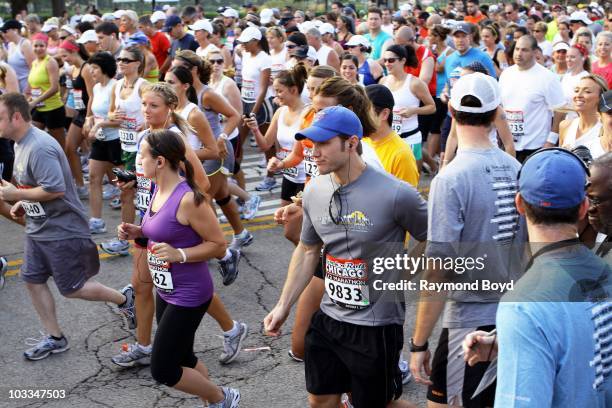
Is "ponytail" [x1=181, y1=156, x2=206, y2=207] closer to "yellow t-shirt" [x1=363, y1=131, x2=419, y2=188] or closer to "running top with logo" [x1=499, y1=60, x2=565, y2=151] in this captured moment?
"yellow t-shirt" [x1=363, y1=131, x2=419, y2=188]

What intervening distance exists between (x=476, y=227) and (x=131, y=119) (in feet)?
16.7

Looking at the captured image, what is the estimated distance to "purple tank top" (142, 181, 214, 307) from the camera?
458 centimetres

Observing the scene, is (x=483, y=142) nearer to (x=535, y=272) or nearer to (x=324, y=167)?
(x=324, y=167)

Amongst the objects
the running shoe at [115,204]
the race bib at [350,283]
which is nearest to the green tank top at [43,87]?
the running shoe at [115,204]

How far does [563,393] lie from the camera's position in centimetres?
210

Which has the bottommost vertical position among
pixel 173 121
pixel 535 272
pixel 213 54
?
pixel 213 54

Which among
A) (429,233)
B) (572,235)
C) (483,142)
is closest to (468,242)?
(429,233)

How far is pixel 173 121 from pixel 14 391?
6.93 feet

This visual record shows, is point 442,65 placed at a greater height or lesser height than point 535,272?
lesser

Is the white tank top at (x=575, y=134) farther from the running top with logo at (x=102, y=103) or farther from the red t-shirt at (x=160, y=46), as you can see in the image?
the red t-shirt at (x=160, y=46)

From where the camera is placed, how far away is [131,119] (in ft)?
25.7

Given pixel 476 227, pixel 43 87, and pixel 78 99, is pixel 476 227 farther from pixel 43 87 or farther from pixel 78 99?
pixel 43 87

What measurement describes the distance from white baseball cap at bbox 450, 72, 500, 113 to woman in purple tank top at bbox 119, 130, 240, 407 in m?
1.64

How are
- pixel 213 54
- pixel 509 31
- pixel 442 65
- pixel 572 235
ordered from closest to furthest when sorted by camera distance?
pixel 572 235
pixel 213 54
pixel 442 65
pixel 509 31
